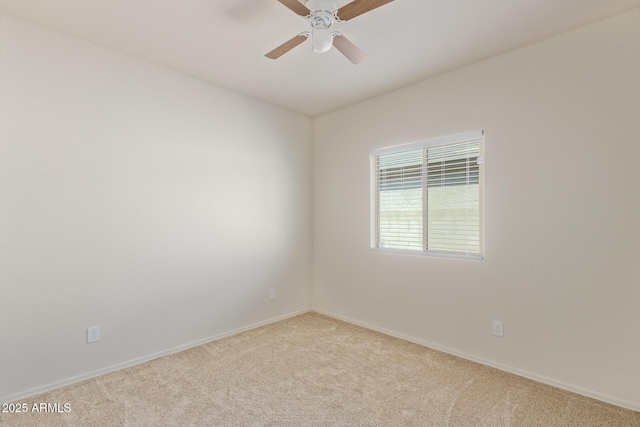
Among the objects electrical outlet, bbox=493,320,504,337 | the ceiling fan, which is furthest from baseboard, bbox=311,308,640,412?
the ceiling fan

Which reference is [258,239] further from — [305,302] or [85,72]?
[85,72]

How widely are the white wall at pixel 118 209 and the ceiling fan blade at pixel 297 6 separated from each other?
1.65m

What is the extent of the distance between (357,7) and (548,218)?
196 centimetres

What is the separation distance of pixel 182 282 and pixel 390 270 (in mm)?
2026

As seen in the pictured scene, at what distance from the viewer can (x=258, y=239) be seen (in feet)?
11.6

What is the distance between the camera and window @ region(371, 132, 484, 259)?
2.78 m

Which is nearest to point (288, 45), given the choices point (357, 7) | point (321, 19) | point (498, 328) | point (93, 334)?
point (321, 19)

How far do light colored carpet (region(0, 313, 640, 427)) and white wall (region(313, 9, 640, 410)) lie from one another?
249 millimetres

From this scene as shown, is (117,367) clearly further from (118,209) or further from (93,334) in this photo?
(118,209)

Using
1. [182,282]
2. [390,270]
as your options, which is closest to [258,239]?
[182,282]

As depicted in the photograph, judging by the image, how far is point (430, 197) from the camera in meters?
3.08

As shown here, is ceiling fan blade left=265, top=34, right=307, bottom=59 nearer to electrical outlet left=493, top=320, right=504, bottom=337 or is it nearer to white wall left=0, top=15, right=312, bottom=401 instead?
white wall left=0, top=15, right=312, bottom=401

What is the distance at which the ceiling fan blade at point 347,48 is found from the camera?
1949mm

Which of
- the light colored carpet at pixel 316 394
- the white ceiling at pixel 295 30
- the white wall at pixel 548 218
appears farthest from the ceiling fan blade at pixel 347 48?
the light colored carpet at pixel 316 394
